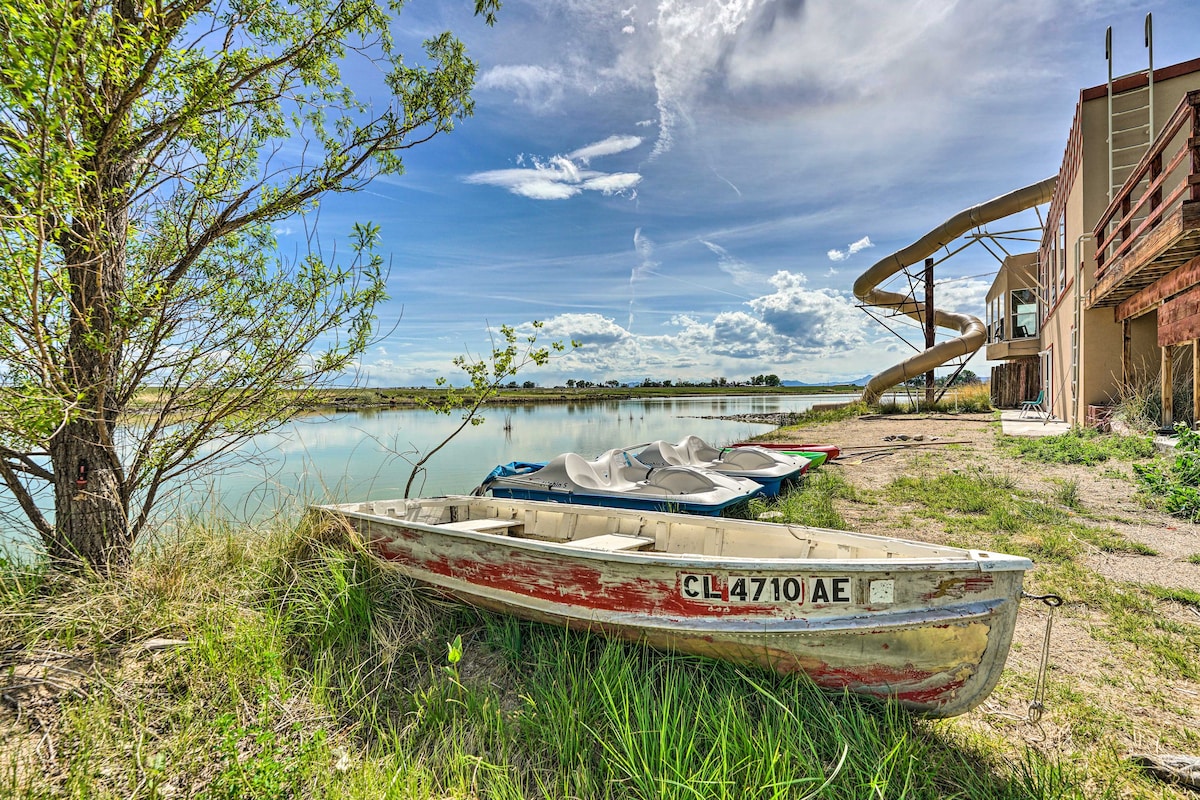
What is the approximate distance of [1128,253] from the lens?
9422 mm

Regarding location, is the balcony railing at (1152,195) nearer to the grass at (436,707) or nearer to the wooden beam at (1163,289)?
the wooden beam at (1163,289)

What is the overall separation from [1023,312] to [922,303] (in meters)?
4.32

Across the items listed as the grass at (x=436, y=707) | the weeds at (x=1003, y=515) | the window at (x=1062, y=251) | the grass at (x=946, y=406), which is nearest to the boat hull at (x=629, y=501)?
the weeds at (x=1003, y=515)

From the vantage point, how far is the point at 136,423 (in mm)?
4113

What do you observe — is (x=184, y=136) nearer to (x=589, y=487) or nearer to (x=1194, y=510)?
(x=589, y=487)

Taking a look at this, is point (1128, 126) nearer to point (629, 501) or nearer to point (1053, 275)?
point (1053, 275)

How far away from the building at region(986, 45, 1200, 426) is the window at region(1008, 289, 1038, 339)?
6.20 metres

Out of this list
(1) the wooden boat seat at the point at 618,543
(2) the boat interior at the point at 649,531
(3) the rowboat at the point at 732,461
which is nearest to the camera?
(2) the boat interior at the point at 649,531

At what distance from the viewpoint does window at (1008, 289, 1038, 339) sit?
24.7 metres

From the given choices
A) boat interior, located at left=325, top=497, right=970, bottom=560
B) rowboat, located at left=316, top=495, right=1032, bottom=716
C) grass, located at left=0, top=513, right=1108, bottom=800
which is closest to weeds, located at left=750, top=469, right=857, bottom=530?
boat interior, located at left=325, top=497, right=970, bottom=560

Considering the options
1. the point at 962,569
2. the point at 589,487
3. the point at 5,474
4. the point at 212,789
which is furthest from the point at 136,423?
the point at 962,569

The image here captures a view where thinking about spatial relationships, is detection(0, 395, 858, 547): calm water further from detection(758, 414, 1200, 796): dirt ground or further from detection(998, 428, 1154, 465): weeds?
detection(998, 428, 1154, 465): weeds

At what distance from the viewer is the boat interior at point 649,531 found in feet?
12.7

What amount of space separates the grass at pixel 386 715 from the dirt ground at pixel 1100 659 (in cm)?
34
